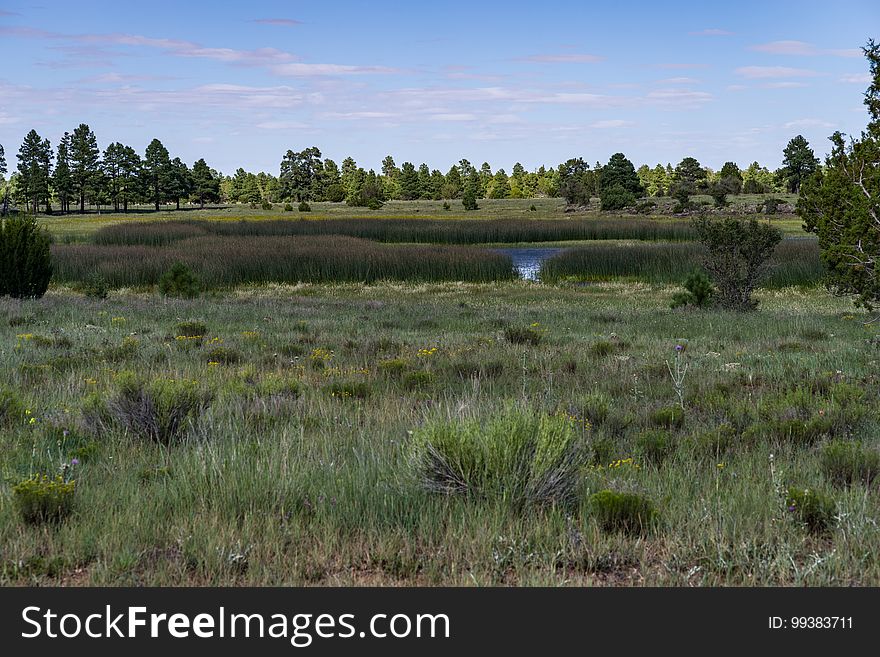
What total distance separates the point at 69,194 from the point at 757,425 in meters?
95.8

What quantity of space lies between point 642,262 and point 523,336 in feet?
66.5

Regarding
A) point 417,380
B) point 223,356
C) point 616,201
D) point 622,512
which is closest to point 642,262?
point 223,356

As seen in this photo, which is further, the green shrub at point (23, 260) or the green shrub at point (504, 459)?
the green shrub at point (23, 260)

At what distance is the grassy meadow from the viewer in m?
3.52

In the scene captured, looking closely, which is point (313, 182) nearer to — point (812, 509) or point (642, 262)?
point (642, 262)

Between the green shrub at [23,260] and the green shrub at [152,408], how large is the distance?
532 inches

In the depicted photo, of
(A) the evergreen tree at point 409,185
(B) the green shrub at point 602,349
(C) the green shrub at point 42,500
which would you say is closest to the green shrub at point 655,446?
(C) the green shrub at point 42,500

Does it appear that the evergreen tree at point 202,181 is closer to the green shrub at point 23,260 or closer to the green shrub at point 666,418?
the green shrub at point 23,260

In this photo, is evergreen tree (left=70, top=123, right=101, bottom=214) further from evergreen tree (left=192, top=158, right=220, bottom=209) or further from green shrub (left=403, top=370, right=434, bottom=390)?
green shrub (left=403, top=370, right=434, bottom=390)

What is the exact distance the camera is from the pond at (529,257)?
32.4 m

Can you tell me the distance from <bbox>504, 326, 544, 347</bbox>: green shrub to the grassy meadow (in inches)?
1.7

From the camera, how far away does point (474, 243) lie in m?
47.6
